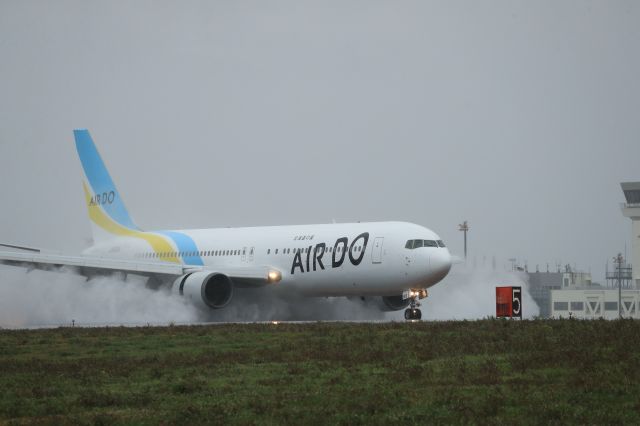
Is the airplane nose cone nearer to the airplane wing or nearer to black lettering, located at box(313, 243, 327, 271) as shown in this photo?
black lettering, located at box(313, 243, 327, 271)

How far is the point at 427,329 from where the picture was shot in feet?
121

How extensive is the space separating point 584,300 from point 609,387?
363 ft

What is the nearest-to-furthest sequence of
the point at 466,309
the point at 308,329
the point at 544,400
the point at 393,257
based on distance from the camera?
the point at 544,400, the point at 308,329, the point at 393,257, the point at 466,309

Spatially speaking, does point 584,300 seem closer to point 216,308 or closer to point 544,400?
point 216,308

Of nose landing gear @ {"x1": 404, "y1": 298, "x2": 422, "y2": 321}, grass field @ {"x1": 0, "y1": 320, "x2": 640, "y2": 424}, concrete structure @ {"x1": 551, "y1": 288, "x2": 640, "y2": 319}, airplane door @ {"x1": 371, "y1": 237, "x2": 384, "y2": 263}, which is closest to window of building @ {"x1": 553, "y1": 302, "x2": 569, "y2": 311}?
concrete structure @ {"x1": 551, "y1": 288, "x2": 640, "y2": 319}

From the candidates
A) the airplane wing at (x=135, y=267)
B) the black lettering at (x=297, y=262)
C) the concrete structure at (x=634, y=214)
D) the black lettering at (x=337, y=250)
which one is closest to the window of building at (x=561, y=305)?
the concrete structure at (x=634, y=214)

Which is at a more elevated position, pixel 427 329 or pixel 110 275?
pixel 110 275

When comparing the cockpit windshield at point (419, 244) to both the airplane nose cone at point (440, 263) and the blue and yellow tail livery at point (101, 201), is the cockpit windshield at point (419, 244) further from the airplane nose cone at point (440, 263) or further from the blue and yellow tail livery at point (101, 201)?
the blue and yellow tail livery at point (101, 201)

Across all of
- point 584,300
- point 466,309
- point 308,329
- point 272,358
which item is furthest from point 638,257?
point 272,358

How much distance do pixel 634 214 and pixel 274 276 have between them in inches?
3771

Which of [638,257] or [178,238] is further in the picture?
[638,257]

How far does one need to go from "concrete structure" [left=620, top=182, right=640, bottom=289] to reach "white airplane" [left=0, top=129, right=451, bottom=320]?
291ft

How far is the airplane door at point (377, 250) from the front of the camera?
5036cm

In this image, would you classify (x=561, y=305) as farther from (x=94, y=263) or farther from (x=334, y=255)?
(x=94, y=263)
